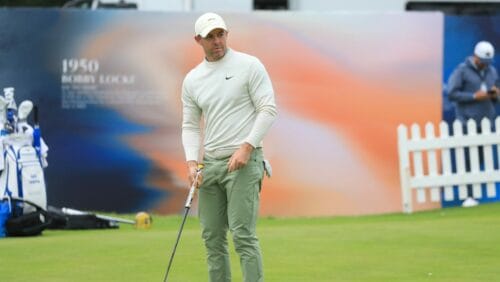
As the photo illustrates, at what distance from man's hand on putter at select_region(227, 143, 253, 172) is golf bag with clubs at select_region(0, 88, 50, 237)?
6577 millimetres

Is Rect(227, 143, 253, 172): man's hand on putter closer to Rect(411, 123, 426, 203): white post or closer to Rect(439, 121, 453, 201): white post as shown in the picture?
Rect(411, 123, 426, 203): white post

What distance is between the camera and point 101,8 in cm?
1933

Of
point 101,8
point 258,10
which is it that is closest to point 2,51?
point 101,8

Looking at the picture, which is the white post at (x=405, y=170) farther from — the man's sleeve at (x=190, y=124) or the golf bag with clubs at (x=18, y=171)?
the man's sleeve at (x=190, y=124)

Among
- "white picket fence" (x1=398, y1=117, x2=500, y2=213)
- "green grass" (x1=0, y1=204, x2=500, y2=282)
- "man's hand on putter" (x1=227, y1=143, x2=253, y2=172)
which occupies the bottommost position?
"green grass" (x1=0, y1=204, x2=500, y2=282)

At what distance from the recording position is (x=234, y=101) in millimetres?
8539

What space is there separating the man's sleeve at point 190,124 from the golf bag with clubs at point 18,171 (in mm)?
5979

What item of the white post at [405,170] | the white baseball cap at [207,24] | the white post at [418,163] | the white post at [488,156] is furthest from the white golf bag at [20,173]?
the white baseball cap at [207,24]

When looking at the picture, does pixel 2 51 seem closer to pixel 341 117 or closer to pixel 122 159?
pixel 122 159

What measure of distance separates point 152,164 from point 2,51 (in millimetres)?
2620

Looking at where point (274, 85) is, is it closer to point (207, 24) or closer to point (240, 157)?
point (207, 24)

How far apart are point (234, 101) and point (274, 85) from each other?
10578mm

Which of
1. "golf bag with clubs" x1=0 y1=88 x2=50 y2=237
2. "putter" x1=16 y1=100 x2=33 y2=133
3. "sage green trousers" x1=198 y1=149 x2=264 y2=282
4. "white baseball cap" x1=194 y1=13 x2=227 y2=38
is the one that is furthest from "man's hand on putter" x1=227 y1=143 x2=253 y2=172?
"putter" x1=16 y1=100 x2=33 y2=133

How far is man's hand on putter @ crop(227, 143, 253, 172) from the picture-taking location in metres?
8.37
